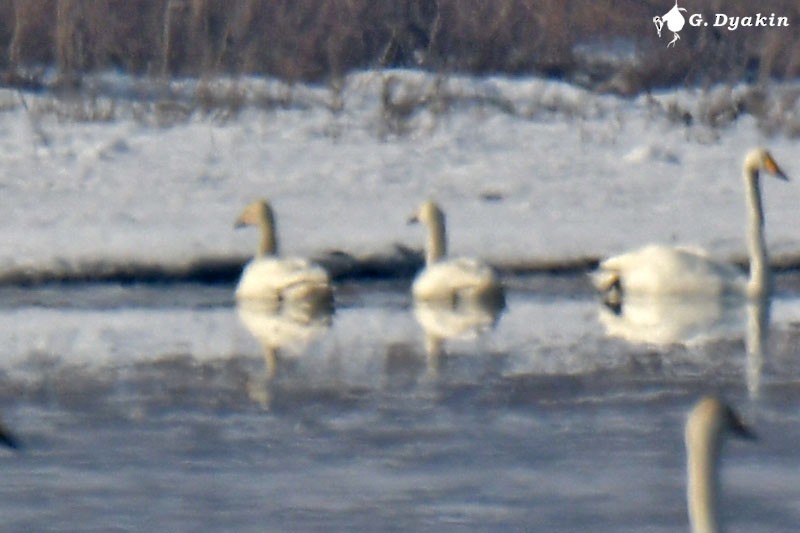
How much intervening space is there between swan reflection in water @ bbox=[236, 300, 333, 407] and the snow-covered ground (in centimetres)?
116

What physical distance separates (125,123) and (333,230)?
510 centimetres

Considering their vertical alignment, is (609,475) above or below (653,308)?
below

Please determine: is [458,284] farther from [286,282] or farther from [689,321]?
[689,321]

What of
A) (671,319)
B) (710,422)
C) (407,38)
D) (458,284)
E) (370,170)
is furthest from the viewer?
(407,38)

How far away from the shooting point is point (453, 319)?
10.5m

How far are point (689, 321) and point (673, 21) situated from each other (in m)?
13.8

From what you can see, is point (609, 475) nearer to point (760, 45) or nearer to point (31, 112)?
point (31, 112)

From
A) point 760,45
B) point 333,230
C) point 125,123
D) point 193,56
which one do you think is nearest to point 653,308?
point 333,230

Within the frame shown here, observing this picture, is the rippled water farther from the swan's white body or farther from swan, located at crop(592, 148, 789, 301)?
swan, located at crop(592, 148, 789, 301)

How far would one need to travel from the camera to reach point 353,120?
60.0 feet

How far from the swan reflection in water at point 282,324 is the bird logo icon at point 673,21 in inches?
519

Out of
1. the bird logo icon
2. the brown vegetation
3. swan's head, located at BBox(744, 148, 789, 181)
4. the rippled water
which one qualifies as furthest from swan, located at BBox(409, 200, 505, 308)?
the bird logo icon

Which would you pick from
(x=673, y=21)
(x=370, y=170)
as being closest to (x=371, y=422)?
(x=370, y=170)

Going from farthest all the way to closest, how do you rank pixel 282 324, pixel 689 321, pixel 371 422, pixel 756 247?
pixel 756 247 < pixel 282 324 < pixel 689 321 < pixel 371 422
